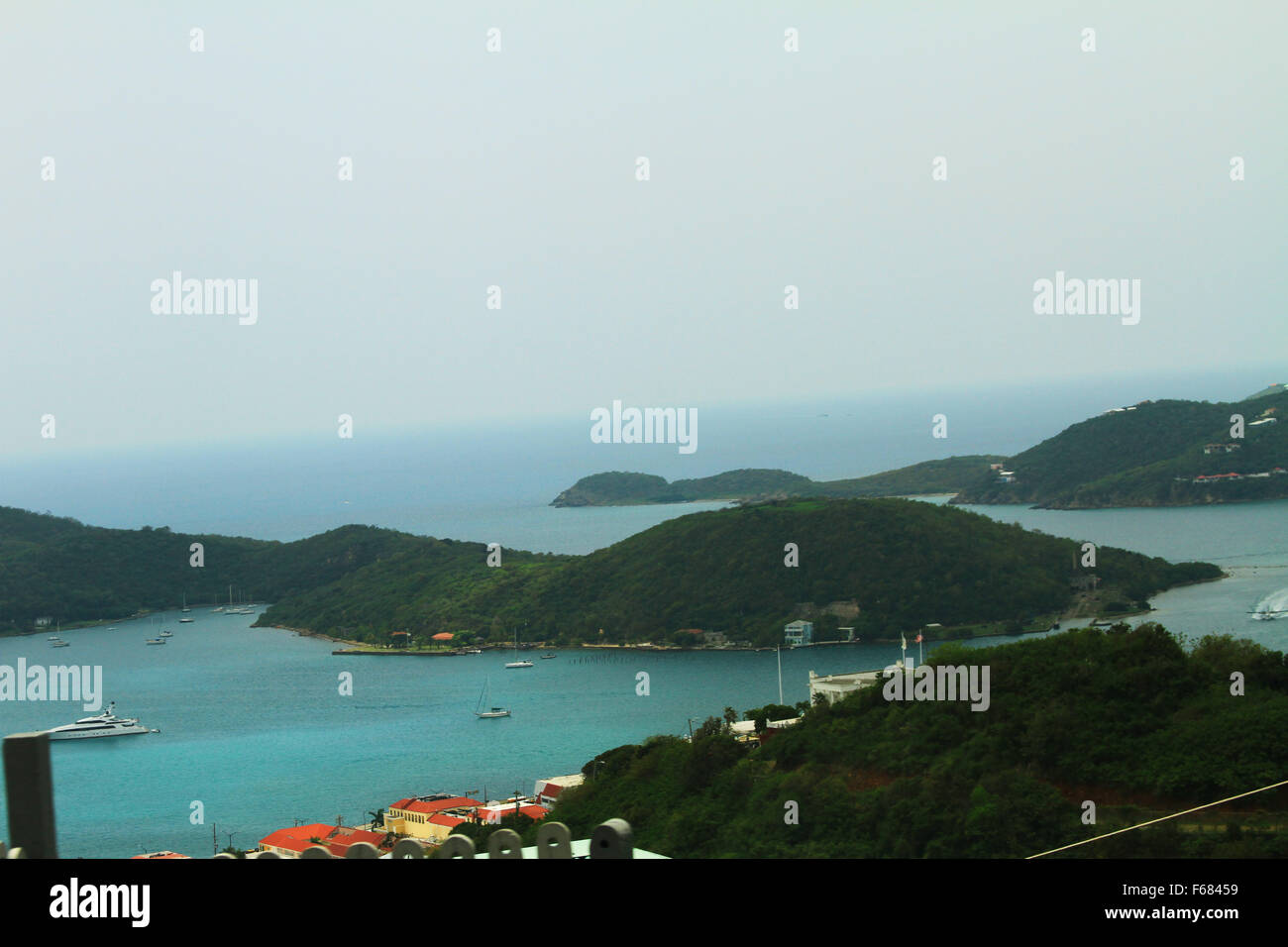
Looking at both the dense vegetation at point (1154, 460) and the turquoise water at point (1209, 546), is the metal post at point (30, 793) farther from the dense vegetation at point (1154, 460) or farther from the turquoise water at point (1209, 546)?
the dense vegetation at point (1154, 460)

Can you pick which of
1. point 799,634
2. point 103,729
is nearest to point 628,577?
point 799,634

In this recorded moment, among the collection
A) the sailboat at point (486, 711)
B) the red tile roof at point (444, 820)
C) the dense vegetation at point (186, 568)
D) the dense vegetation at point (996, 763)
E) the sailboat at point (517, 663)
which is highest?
the dense vegetation at point (186, 568)

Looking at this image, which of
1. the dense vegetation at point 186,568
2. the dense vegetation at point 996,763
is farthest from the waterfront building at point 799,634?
the dense vegetation at point 996,763

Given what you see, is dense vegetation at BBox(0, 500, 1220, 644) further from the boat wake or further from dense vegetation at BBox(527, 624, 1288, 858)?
dense vegetation at BBox(527, 624, 1288, 858)

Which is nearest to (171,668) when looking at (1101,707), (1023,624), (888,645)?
(888,645)

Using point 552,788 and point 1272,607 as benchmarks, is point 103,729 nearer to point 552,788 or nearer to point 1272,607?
point 552,788

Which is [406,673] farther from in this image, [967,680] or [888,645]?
[967,680]
